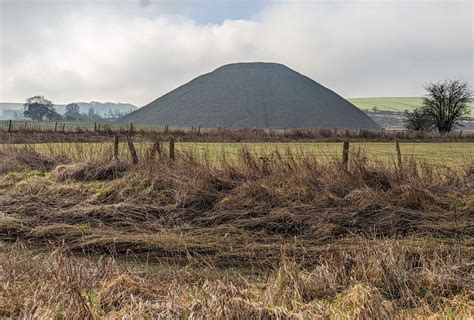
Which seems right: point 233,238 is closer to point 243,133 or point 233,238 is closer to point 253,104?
point 243,133

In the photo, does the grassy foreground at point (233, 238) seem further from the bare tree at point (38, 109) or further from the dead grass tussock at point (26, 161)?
the bare tree at point (38, 109)

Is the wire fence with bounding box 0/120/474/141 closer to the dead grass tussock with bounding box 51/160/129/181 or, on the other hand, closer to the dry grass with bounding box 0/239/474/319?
the dead grass tussock with bounding box 51/160/129/181

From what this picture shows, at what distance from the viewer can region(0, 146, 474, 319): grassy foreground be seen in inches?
170

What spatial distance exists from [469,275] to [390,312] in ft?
6.18

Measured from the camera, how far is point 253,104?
316 feet

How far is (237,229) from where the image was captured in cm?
816

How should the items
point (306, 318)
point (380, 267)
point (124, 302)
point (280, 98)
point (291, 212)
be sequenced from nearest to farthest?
point (306, 318)
point (124, 302)
point (380, 267)
point (291, 212)
point (280, 98)

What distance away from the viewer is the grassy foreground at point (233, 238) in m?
4.33

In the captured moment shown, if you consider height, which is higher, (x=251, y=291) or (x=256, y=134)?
(x=256, y=134)

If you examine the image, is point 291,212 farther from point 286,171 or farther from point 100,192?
point 100,192

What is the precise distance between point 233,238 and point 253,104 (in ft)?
295

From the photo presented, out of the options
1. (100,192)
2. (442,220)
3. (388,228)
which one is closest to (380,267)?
(388,228)

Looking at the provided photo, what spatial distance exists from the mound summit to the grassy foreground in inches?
2903

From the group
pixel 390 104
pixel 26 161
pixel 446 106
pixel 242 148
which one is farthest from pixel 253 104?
pixel 390 104
